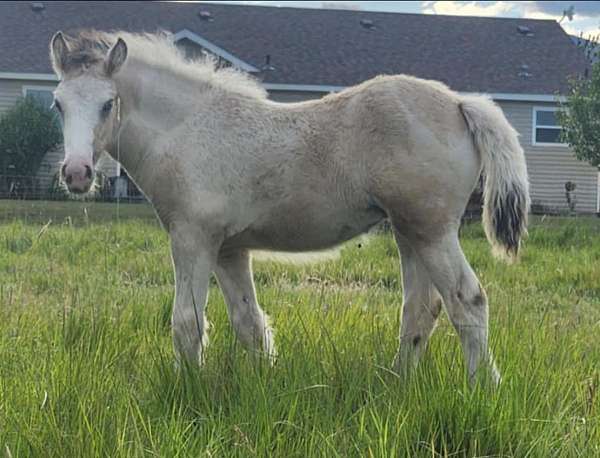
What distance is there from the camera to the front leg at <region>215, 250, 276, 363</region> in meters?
4.43

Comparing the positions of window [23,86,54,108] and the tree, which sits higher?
window [23,86,54,108]

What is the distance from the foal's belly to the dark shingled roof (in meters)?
20.0

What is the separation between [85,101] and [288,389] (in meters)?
1.81

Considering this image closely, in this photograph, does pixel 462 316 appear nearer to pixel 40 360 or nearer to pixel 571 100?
pixel 40 360

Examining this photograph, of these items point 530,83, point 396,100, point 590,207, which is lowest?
point 590,207

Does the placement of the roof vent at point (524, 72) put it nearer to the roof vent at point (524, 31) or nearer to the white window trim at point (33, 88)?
the roof vent at point (524, 31)

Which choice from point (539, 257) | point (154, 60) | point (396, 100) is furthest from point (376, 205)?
point (539, 257)

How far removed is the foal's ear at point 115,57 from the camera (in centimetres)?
412

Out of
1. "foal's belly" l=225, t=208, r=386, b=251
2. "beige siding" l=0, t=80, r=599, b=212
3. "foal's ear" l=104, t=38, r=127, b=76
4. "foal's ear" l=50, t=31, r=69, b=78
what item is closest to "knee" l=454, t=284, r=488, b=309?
"foal's belly" l=225, t=208, r=386, b=251

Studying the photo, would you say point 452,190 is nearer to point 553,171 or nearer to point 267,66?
point 267,66

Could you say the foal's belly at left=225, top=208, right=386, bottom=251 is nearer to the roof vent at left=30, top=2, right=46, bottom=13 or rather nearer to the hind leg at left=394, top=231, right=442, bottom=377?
the hind leg at left=394, top=231, right=442, bottom=377

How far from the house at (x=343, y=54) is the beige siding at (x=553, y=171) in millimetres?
32

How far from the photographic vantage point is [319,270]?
8266 mm

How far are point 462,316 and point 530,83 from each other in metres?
23.0
